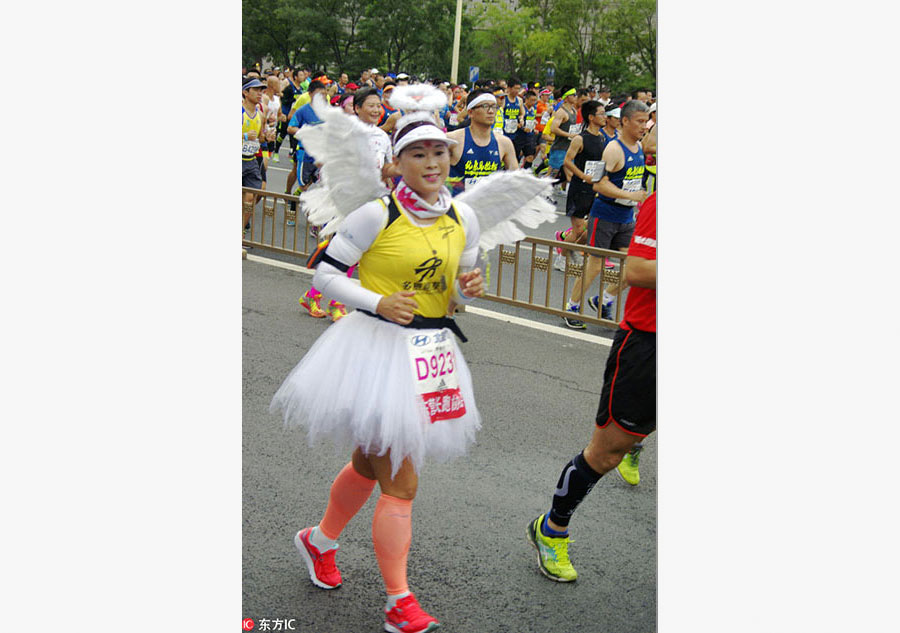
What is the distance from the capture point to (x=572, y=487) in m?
3.52

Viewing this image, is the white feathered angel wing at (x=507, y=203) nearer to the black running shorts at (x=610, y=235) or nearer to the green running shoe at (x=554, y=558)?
the green running shoe at (x=554, y=558)

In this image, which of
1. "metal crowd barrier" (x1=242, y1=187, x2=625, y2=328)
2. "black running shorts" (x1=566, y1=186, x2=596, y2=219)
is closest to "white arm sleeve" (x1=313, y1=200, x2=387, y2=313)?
"metal crowd barrier" (x1=242, y1=187, x2=625, y2=328)

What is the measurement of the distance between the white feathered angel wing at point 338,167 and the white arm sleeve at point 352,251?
0.07 m

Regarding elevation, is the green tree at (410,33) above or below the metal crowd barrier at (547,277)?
above

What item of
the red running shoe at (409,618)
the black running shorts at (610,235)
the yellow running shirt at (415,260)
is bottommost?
the red running shoe at (409,618)

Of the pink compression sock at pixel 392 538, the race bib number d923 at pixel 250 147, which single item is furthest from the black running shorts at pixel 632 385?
the race bib number d923 at pixel 250 147

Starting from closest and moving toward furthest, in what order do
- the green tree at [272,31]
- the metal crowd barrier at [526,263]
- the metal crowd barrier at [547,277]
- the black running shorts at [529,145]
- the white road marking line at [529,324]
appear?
the green tree at [272,31], the metal crowd barrier at [526,263], the white road marking line at [529,324], the metal crowd barrier at [547,277], the black running shorts at [529,145]

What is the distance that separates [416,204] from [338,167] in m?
0.27

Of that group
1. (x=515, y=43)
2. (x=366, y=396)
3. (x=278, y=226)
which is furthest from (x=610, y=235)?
(x=366, y=396)

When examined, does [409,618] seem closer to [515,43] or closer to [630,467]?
[630,467]

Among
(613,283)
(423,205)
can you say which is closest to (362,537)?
(423,205)

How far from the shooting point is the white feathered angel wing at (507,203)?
3.44 metres

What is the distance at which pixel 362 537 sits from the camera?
3.72 meters

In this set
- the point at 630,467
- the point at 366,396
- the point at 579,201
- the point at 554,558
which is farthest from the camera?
the point at 579,201
